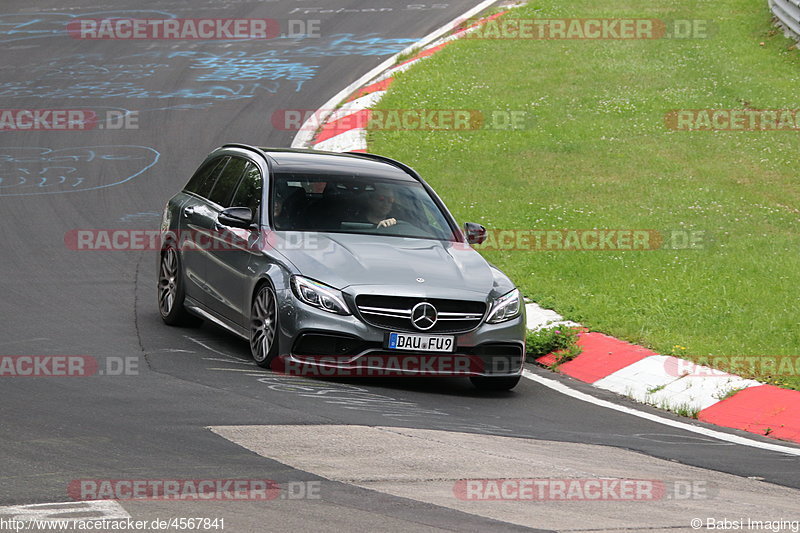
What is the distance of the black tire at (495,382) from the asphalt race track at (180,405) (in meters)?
0.09

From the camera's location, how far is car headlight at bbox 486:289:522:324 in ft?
31.7

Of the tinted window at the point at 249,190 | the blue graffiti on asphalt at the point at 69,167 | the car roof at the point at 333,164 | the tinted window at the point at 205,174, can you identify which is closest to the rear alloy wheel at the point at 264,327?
→ the tinted window at the point at 249,190

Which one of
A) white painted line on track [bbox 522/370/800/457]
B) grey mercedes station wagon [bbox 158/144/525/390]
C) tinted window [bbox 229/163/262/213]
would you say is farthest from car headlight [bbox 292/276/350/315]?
white painted line on track [bbox 522/370/800/457]

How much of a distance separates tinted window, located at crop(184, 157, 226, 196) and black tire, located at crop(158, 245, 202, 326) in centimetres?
66

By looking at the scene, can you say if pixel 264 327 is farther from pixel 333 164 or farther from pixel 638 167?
pixel 638 167

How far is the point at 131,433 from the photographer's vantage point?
727 cm

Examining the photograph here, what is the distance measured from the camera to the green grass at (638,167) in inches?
471

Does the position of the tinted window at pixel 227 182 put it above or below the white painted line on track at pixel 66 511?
above

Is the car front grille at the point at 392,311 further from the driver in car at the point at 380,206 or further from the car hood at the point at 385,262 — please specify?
the driver in car at the point at 380,206

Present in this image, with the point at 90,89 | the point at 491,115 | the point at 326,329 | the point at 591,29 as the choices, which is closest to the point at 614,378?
the point at 326,329

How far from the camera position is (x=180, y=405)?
8.12 meters

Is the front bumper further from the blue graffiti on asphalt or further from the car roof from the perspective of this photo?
the blue graffiti on asphalt

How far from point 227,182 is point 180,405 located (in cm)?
379

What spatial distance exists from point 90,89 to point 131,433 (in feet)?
58.4
